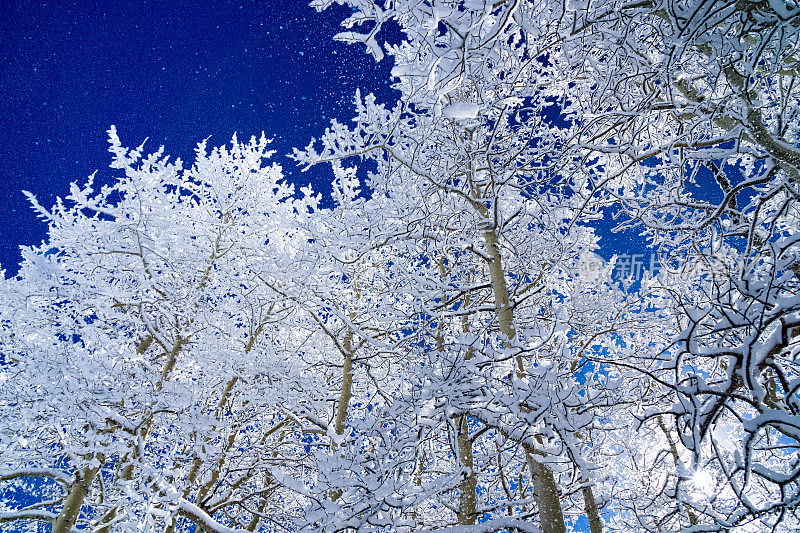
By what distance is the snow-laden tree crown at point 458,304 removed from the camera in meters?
2.02

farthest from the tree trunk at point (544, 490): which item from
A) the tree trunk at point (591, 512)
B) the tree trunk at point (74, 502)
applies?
the tree trunk at point (74, 502)

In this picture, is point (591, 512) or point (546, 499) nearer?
point (546, 499)

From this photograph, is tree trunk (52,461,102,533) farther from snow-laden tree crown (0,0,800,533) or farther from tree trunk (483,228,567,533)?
tree trunk (483,228,567,533)

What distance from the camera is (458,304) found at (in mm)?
5785

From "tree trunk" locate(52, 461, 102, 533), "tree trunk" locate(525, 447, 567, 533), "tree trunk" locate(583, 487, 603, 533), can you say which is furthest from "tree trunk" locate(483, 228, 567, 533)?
"tree trunk" locate(52, 461, 102, 533)

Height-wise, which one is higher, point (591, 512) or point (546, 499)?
point (591, 512)

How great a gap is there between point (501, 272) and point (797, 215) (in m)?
2.72

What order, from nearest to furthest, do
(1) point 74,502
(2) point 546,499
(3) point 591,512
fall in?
(2) point 546,499
(3) point 591,512
(1) point 74,502

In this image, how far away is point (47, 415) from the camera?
198 inches

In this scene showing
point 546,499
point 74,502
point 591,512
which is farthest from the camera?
point 74,502

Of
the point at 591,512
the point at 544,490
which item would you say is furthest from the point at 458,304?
the point at 591,512

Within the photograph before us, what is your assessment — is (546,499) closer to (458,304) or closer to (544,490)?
(544,490)

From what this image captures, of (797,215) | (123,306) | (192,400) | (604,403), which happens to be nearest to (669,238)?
(797,215)

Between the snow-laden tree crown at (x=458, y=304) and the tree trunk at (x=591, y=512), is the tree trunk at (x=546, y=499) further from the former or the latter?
the tree trunk at (x=591, y=512)
